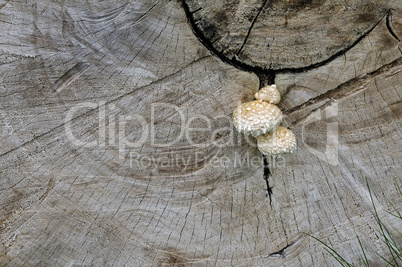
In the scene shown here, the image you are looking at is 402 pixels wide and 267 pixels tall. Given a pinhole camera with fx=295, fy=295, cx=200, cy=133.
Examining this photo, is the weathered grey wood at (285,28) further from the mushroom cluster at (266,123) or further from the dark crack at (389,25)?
the mushroom cluster at (266,123)

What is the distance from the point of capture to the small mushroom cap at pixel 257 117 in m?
1.88

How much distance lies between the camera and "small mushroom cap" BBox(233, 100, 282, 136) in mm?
1882

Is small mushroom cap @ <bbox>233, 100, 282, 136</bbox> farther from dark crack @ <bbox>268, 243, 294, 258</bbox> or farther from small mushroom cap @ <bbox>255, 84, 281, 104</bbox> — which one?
dark crack @ <bbox>268, 243, 294, 258</bbox>

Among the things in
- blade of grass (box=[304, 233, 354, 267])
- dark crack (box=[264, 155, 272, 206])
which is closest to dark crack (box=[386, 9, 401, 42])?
dark crack (box=[264, 155, 272, 206])

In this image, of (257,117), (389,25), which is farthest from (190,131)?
(389,25)

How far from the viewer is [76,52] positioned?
1.96m

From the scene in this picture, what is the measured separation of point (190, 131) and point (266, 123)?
1.83 feet

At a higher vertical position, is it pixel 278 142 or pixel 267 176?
pixel 278 142

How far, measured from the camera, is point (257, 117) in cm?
188

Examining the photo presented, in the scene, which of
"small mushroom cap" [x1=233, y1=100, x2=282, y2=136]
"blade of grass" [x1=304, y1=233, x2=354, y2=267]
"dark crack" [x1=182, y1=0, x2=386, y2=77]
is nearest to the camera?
"small mushroom cap" [x1=233, y1=100, x2=282, y2=136]

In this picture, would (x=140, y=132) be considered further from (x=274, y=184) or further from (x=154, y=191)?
(x=274, y=184)

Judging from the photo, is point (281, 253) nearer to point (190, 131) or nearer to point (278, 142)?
point (278, 142)

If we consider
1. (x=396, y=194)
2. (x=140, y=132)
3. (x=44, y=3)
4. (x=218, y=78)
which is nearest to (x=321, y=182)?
(x=396, y=194)

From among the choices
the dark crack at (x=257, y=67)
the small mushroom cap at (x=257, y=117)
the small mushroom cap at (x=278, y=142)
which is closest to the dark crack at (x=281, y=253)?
the small mushroom cap at (x=278, y=142)
